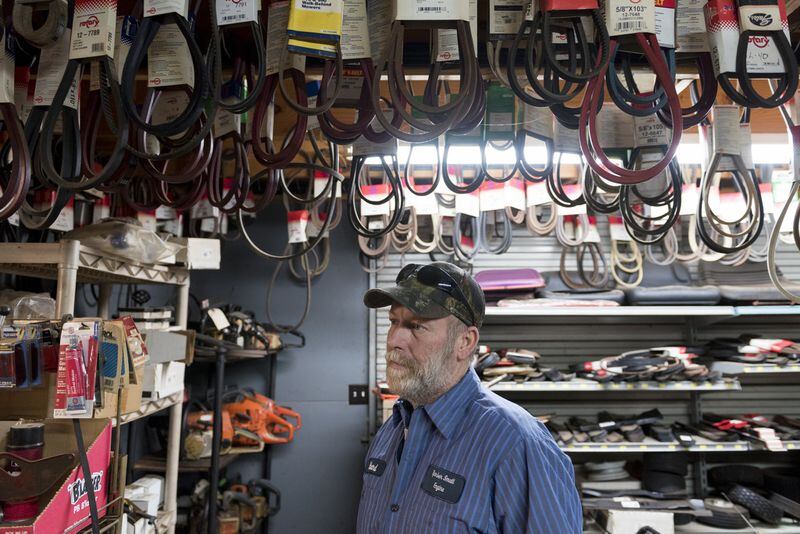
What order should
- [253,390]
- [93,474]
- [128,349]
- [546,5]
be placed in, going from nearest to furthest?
[546,5] < [93,474] < [128,349] < [253,390]

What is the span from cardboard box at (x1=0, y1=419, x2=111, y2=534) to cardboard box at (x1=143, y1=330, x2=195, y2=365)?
69 cm

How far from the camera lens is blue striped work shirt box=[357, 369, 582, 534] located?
1.29m

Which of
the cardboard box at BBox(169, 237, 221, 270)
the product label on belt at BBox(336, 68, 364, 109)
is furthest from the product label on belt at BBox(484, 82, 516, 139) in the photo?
the cardboard box at BBox(169, 237, 221, 270)

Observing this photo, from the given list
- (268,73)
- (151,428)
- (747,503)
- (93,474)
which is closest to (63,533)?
(93,474)

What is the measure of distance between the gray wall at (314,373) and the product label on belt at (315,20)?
342 cm

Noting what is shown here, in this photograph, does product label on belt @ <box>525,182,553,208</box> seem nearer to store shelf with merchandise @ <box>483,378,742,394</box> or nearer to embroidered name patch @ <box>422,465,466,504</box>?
store shelf with merchandise @ <box>483,378,742,394</box>

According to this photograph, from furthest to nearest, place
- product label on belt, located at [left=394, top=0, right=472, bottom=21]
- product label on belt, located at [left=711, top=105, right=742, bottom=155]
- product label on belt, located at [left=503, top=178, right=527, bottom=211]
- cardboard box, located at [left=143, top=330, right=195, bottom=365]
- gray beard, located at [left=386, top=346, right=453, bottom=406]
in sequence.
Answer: product label on belt, located at [left=503, top=178, right=527, bottom=211] < cardboard box, located at [left=143, top=330, right=195, bottom=365] < gray beard, located at [left=386, top=346, right=453, bottom=406] < product label on belt, located at [left=711, top=105, right=742, bottom=155] < product label on belt, located at [left=394, top=0, right=472, bottom=21]

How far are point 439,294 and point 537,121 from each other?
56cm

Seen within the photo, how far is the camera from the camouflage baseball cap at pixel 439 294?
62.9 inches

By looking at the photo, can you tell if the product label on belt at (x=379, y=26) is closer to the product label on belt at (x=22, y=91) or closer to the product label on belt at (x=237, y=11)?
the product label on belt at (x=237, y=11)

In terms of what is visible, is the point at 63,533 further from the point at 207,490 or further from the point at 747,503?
the point at 747,503

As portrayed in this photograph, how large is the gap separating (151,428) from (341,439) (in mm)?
1340

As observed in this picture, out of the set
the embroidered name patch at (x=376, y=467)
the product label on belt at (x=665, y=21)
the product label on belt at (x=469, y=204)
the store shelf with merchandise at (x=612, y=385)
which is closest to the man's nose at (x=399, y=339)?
the embroidered name patch at (x=376, y=467)

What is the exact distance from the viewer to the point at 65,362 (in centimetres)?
133
